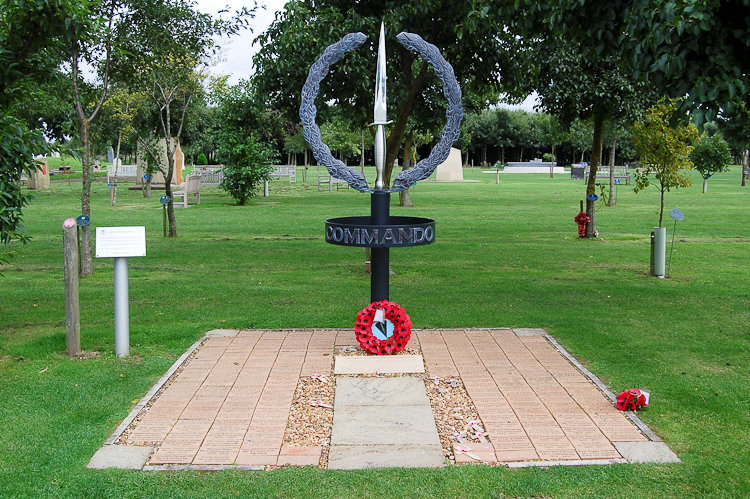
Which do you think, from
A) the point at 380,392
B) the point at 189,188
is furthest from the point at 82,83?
the point at 189,188

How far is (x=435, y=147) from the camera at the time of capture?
7613 millimetres

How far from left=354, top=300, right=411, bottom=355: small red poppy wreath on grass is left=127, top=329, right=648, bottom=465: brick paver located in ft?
1.11

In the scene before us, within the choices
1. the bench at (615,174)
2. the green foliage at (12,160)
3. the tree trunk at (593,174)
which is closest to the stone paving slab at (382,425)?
the green foliage at (12,160)

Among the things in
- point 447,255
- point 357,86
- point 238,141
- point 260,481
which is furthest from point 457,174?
point 260,481

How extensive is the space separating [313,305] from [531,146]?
73.7 meters

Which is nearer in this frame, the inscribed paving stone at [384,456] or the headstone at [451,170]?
the inscribed paving stone at [384,456]

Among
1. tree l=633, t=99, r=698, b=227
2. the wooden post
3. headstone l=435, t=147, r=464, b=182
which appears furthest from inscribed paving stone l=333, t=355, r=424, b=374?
headstone l=435, t=147, r=464, b=182

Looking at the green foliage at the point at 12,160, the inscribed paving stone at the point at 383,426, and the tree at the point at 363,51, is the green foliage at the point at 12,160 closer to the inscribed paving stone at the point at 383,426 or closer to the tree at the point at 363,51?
the inscribed paving stone at the point at 383,426

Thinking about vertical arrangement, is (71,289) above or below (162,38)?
below

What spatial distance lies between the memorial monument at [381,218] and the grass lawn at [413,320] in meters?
1.51

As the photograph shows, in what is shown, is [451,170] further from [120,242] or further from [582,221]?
[120,242]

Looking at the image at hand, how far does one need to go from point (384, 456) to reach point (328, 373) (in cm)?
186

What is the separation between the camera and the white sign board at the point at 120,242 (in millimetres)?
6727

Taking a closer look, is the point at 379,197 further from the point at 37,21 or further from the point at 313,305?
the point at 37,21
